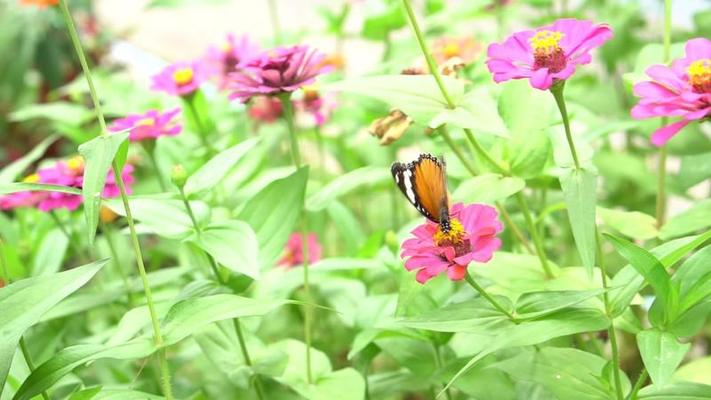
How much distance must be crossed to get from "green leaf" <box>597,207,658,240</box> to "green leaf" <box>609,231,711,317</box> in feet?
0.37

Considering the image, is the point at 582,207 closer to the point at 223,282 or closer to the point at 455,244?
the point at 455,244

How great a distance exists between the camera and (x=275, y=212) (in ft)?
2.20

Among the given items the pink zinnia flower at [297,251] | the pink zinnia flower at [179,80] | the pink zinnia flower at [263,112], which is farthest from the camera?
the pink zinnia flower at [263,112]

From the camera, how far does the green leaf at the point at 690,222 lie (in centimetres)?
63

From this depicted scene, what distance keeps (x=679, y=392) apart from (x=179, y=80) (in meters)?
0.50

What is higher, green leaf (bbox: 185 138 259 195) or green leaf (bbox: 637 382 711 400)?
green leaf (bbox: 185 138 259 195)

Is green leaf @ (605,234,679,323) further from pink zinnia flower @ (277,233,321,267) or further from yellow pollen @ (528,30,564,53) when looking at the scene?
pink zinnia flower @ (277,233,321,267)

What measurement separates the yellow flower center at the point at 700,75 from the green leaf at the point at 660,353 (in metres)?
0.14

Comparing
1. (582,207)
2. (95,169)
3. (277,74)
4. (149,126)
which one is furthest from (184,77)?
(582,207)

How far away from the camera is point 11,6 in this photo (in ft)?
6.47

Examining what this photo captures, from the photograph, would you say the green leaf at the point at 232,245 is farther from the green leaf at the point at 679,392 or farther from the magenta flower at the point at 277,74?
the green leaf at the point at 679,392

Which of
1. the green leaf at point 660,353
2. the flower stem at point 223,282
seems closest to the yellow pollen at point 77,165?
the flower stem at point 223,282

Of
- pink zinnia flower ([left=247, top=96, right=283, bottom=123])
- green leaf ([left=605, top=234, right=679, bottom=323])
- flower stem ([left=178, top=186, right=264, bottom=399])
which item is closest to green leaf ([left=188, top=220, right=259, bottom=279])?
flower stem ([left=178, top=186, right=264, bottom=399])

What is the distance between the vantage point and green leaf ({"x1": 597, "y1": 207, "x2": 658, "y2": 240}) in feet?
2.22
